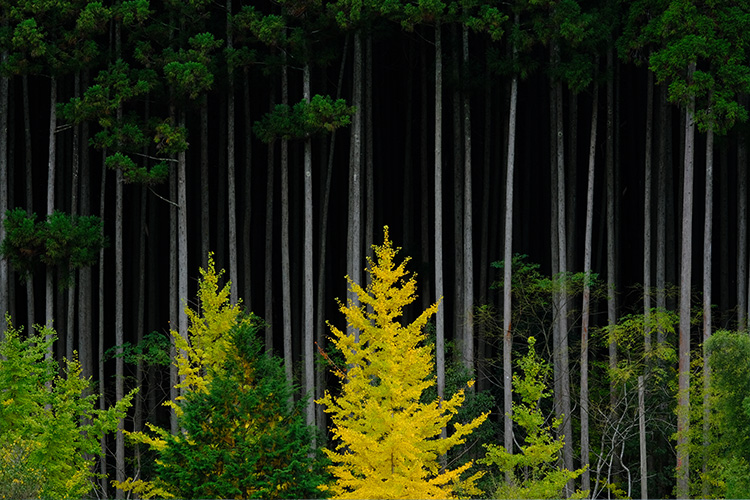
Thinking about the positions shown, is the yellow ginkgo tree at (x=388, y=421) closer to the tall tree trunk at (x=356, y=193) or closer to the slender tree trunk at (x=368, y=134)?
the tall tree trunk at (x=356, y=193)

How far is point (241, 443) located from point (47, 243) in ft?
33.7

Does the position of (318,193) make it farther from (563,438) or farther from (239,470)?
(239,470)

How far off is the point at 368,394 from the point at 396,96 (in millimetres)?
17534

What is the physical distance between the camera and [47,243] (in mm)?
25812

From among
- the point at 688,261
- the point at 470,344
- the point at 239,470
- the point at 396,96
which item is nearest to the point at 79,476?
the point at 239,470

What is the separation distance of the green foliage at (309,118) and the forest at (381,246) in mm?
69

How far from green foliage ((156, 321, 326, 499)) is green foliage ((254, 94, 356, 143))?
871 cm

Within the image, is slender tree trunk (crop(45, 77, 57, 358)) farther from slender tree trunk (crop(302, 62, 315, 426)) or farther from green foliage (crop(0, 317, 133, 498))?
slender tree trunk (crop(302, 62, 315, 426))

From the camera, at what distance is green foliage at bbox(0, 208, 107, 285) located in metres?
25.9

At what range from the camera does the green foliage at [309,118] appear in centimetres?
2647

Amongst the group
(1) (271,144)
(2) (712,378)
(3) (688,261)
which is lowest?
(2) (712,378)

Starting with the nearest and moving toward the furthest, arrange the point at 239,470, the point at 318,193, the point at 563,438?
the point at 239,470, the point at 563,438, the point at 318,193

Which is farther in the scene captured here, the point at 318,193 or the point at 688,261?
the point at 318,193

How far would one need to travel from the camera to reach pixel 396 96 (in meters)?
36.3
